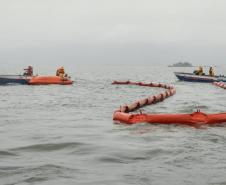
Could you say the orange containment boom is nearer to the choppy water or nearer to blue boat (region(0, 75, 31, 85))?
blue boat (region(0, 75, 31, 85))

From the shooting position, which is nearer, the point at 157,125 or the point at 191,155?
the point at 191,155

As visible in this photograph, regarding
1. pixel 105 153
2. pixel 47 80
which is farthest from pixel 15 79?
pixel 105 153

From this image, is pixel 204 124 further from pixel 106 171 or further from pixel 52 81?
pixel 52 81

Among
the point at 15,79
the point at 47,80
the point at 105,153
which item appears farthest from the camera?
the point at 47,80

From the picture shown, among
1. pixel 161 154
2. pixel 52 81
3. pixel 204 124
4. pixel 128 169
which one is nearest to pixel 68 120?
pixel 204 124

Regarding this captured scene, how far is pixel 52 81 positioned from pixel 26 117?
25374mm

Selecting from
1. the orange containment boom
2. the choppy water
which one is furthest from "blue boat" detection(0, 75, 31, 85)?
the choppy water

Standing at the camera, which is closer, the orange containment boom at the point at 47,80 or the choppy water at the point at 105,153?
the choppy water at the point at 105,153

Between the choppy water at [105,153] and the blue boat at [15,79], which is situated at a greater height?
the blue boat at [15,79]

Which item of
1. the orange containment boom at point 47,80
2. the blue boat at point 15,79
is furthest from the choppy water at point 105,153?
the orange containment boom at point 47,80

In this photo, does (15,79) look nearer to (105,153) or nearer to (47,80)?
(47,80)

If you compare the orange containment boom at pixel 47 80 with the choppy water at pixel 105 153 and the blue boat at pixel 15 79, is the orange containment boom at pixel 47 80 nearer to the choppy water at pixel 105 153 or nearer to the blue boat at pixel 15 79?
the blue boat at pixel 15 79

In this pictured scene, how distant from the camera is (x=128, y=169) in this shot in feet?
32.2

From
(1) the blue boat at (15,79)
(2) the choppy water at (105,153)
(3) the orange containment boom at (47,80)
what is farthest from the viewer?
(3) the orange containment boom at (47,80)
